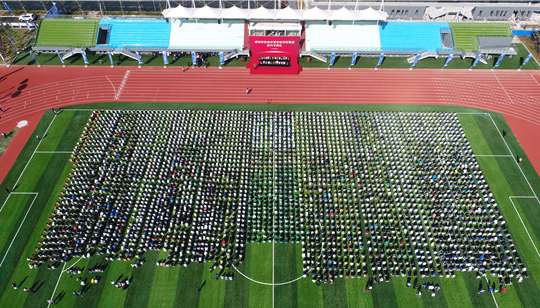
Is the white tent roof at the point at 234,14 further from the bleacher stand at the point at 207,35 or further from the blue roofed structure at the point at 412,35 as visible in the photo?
the blue roofed structure at the point at 412,35

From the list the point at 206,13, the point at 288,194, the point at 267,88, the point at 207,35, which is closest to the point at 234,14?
the point at 206,13

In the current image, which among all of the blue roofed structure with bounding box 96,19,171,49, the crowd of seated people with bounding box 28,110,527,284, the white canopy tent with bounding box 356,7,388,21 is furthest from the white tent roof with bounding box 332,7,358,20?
the blue roofed structure with bounding box 96,19,171,49

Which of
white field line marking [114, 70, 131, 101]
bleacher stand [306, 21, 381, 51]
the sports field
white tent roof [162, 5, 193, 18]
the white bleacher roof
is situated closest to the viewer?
the sports field

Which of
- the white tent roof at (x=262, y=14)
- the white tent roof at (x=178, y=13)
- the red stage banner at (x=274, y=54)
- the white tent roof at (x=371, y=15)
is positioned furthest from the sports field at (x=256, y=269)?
the white tent roof at (x=178, y=13)

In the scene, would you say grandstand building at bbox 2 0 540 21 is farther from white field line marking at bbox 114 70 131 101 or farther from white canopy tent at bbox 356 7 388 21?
white field line marking at bbox 114 70 131 101

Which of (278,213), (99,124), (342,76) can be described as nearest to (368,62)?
(342,76)

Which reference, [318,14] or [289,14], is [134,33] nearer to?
[289,14]
